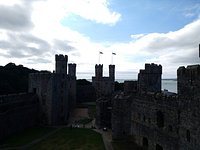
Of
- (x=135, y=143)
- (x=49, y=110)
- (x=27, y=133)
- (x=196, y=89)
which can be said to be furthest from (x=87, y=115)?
(x=196, y=89)

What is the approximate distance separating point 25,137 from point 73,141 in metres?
7.78

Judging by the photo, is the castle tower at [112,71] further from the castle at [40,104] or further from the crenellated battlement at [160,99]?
the crenellated battlement at [160,99]

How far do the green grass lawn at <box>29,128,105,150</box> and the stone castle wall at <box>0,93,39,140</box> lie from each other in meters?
6.28

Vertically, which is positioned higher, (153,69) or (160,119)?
(153,69)

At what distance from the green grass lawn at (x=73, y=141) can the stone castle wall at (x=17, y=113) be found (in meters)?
6.28

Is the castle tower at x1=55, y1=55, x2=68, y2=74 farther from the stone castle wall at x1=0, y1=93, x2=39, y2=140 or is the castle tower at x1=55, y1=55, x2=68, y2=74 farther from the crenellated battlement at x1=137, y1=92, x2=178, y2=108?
the crenellated battlement at x1=137, y1=92, x2=178, y2=108

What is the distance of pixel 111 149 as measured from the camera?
102ft

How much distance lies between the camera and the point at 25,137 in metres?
38.4

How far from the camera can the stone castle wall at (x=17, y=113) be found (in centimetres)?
3801

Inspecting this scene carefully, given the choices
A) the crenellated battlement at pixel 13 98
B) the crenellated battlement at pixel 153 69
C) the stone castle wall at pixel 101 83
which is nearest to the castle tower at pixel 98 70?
the stone castle wall at pixel 101 83

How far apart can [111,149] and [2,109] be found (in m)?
17.1

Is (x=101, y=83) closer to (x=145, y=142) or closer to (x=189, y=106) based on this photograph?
(x=145, y=142)

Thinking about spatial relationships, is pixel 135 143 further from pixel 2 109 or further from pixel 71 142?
pixel 2 109

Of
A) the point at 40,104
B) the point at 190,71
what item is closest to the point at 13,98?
the point at 40,104
